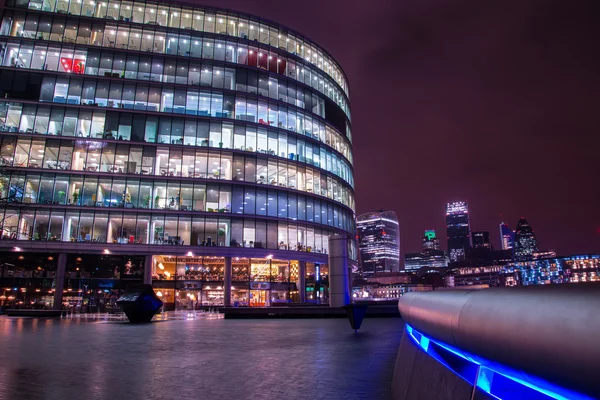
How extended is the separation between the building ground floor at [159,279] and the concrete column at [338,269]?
75.2 ft

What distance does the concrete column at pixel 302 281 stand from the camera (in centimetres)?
5588

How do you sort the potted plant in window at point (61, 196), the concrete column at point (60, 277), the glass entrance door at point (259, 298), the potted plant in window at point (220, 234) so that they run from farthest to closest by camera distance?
the glass entrance door at point (259, 298)
the potted plant in window at point (220, 234)
the potted plant in window at point (61, 196)
the concrete column at point (60, 277)

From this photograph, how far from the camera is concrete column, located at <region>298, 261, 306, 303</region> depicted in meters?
55.9

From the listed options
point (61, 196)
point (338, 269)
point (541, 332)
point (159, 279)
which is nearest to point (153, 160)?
point (61, 196)

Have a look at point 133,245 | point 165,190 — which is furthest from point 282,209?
point 133,245

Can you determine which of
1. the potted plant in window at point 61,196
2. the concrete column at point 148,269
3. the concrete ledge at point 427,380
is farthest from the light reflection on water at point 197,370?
the potted plant in window at point 61,196

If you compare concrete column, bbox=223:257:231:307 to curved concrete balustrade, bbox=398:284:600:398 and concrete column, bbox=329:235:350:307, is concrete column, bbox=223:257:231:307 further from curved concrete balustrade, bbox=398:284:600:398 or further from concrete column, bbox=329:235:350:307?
curved concrete balustrade, bbox=398:284:600:398

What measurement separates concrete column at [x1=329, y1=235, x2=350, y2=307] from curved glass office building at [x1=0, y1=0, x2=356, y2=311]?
24123mm

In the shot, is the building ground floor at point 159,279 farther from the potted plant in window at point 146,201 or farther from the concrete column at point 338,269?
the concrete column at point 338,269

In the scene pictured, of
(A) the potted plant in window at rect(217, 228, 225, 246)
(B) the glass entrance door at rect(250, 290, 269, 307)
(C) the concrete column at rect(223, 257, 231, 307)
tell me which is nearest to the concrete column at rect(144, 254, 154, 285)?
(A) the potted plant in window at rect(217, 228, 225, 246)

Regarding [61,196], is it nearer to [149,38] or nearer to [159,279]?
[159,279]

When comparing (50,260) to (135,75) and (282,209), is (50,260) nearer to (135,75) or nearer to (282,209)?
(135,75)

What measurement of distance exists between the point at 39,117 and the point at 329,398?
179ft

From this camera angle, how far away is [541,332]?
1.37 m
